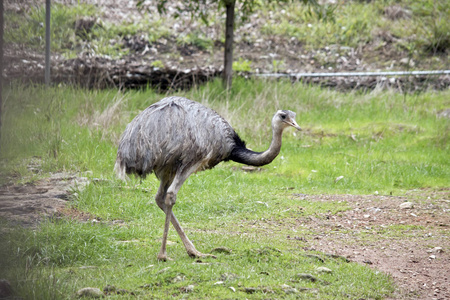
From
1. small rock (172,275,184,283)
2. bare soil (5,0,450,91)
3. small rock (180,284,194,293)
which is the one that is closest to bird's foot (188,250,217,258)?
small rock (172,275,184,283)

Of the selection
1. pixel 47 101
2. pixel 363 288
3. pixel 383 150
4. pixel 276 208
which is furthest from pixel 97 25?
pixel 363 288

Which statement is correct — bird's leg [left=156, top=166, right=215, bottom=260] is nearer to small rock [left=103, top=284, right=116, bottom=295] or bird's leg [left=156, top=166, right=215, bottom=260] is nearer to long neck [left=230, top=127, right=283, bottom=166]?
long neck [left=230, top=127, right=283, bottom=166]

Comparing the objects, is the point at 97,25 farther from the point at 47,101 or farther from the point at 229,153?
the point at 229,153

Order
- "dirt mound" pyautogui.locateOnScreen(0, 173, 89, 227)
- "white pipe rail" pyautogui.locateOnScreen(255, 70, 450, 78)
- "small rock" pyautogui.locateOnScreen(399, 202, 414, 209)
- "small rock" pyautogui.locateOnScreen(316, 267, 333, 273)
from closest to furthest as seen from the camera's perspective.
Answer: "small rock" pyautogui.locateOnScreen(316, 267, 333, 273) < "dirt mound" pyautogui.locateOnScreen(0, 173, 89, 227) < "small rock" pyautogui.locateOnScreen(399, 202, 414, 209) < "white pipe rail" pyautogui.locateOnScreen(255, 70, 450, 78)

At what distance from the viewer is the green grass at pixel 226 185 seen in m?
4.61

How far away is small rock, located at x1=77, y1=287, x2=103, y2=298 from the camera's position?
4250 millimetres

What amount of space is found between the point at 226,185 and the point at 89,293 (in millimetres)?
4187

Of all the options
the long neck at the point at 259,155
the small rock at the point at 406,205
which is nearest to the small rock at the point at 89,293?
the long neck at the point at 259,155

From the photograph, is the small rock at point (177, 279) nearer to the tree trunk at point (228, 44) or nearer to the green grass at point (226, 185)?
the green grass at point (226, 185)

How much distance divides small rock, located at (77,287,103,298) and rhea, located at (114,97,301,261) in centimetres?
99

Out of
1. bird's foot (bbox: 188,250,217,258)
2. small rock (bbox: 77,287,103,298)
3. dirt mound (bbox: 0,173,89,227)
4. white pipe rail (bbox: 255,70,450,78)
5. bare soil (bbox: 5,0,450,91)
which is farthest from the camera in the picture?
white pipe rail (bbox: 255,70,450,78)

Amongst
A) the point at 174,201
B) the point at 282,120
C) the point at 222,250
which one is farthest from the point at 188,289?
the point at 282,120

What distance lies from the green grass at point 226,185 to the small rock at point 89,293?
0.06 m

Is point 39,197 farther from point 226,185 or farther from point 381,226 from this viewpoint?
point 381,226
